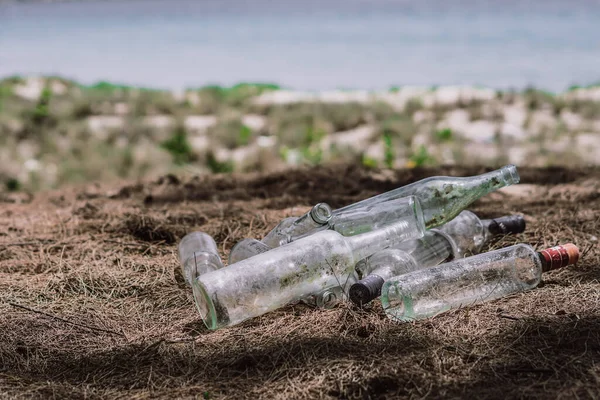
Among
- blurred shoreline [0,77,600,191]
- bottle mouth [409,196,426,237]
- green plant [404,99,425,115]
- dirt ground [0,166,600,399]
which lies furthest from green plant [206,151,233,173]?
bottle mouth [409,196,426,237]

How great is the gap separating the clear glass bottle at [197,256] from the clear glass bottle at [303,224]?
0.81ft


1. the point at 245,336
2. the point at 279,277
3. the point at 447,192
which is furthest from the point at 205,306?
the point at 447,192

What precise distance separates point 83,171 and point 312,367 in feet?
20.9

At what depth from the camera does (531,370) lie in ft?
5.90

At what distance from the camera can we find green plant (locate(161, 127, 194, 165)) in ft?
28.0

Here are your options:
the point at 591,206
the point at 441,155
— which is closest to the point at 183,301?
the point at 591,206

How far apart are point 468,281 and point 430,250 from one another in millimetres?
314

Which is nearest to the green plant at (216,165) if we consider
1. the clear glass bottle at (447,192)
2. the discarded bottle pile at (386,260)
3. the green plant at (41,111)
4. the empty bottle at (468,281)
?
the green plant at (41,111)

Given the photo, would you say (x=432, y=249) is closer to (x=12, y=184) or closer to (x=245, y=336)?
(x=245, y=336)

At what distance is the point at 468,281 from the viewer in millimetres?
2344

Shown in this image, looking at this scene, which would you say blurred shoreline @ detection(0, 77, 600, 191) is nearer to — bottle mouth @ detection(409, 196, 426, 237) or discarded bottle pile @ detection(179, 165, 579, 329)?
discarded bottle pile @ detection(179, 165, 579, 329)

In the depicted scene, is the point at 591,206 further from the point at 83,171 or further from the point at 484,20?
the point at 484,20

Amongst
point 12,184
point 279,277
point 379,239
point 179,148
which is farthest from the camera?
point 179,148

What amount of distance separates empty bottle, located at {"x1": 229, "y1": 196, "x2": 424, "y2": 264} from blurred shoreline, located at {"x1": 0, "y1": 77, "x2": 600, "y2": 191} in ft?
12.3
